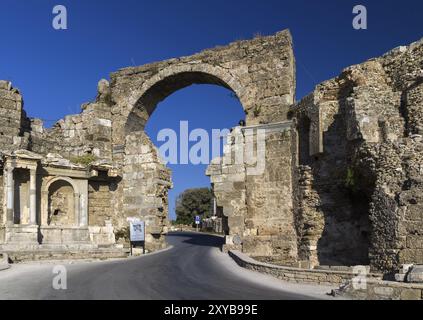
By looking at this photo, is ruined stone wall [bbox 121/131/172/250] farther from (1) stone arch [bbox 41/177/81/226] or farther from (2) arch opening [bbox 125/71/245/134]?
(1) stone arch [bbox 41/177/81/226]

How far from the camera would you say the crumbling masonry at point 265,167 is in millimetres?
11602

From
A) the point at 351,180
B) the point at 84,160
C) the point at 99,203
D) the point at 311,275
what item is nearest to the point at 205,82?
the point at 84,160

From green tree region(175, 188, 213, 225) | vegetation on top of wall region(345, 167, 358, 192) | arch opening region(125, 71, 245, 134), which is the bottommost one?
green tree region(175, 188, 213, 225)

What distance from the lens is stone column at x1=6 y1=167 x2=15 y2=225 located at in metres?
Result: 15.2

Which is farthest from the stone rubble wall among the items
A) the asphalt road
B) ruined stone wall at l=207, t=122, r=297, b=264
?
ruined stone wall at l=207, t=122, r=297, b=264

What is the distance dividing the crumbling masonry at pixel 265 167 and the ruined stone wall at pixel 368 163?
0.03 metres

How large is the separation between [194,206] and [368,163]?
136 feet

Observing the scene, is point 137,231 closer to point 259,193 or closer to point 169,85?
point 259,193

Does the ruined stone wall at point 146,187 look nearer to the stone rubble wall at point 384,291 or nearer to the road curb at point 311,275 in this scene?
the road curb at point 311,275

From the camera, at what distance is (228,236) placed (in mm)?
16984

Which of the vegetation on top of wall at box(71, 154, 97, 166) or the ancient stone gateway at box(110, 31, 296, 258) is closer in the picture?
the ancient stone gateway at box(110, 31, 296, 258)

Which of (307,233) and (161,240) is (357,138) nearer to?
(307,233)

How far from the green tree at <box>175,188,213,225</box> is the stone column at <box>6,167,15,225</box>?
120ft

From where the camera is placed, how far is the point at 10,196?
50.4ft
